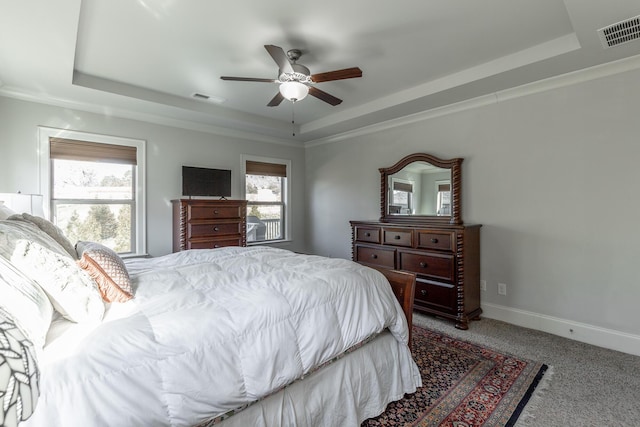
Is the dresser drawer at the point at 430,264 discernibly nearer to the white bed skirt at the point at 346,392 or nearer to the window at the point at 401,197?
the window at the point at 401,197

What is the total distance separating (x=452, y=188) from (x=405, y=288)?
1958 mm

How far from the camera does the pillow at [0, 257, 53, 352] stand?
0.69m

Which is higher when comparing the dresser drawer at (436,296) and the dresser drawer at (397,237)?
the dresser drawer at (397,237)

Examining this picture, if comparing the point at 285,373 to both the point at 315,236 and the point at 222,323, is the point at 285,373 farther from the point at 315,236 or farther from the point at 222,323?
the point at 315,236

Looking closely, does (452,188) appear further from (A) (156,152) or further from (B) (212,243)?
(A) (156,152)

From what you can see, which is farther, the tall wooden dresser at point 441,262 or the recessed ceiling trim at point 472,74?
the tall wooden dresser at point 441,262

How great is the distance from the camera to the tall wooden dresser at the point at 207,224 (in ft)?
12.6

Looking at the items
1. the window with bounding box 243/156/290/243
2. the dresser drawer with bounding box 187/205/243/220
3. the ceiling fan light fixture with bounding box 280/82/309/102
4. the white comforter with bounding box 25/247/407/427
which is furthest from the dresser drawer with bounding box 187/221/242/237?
the ceiling fan light fixture with bounding box 280/82/309/102

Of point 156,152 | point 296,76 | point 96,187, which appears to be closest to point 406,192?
point 296,76

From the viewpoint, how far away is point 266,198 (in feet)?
17.2

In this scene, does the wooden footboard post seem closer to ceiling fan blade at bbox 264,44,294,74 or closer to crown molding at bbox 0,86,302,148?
ceiling fan blade at bbox 264,44,294,74

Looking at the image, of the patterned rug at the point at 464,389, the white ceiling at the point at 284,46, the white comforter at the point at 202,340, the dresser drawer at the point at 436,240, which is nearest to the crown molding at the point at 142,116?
the white ceiling at the point at 284,46

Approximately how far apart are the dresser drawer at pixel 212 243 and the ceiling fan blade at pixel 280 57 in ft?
8.05

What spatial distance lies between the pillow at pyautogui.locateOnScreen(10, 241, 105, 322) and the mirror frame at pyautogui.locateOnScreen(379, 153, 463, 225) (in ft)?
11.1
